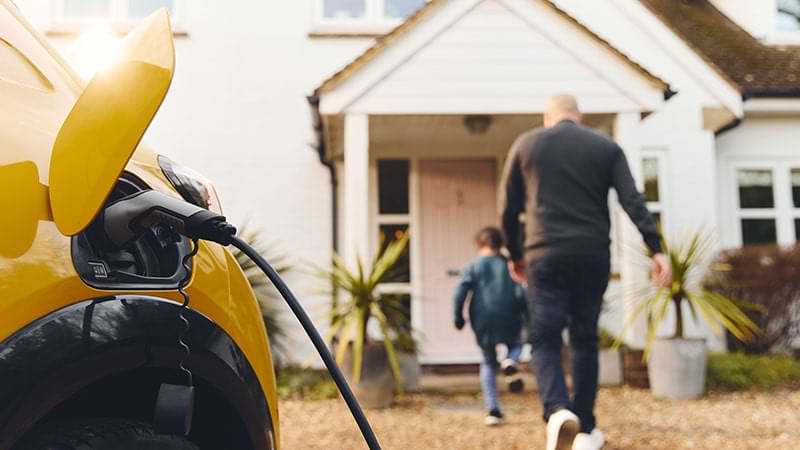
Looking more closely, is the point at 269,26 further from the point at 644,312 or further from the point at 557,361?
the point at 557,361

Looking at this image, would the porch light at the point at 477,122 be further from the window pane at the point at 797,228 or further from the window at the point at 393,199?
the window pane at the point at 797,228

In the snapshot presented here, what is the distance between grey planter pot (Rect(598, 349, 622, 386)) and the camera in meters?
6.49

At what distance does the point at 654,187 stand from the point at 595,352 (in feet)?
18.2

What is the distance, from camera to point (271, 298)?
7645 millimetres

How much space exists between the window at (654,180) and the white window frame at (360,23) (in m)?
3.33

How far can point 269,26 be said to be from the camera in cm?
835

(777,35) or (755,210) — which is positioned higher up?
(777,35)

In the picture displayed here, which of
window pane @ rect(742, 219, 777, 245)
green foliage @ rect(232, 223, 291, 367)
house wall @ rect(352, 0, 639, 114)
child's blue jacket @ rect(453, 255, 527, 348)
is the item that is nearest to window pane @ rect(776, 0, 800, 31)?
window pane @ rect(742, 219, 777, 245)

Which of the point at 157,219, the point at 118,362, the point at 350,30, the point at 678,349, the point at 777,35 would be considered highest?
the point at 777,35

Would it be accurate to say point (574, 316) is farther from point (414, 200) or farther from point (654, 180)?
point (654, 180)

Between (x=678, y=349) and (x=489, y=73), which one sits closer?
(x=678, y=349)

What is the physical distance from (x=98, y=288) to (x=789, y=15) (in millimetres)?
11177

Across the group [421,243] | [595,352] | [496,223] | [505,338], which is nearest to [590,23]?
[496,223]

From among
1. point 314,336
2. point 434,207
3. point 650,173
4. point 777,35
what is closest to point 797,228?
point 650,173
